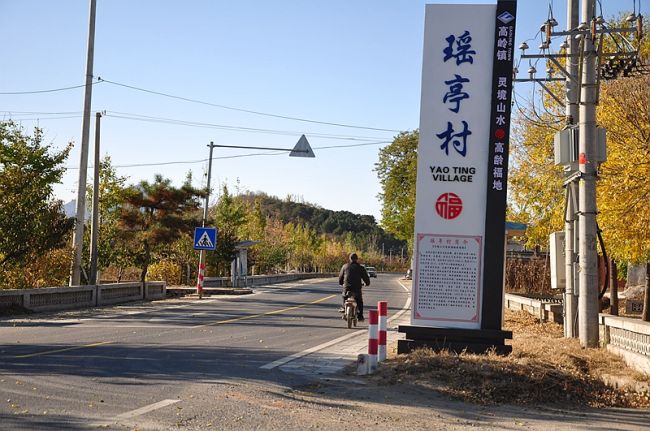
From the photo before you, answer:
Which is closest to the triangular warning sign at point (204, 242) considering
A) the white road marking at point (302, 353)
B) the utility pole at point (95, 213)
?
the utility pole at point (95, 213)

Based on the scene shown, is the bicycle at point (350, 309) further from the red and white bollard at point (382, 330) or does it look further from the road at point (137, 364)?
the red and white bollard at point (382, 330)

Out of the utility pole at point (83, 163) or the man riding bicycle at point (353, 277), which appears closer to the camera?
the man riding bicycle at point (353, 277)

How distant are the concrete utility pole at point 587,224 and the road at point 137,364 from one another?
199 inches

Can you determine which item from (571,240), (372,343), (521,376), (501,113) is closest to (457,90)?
(501,113)

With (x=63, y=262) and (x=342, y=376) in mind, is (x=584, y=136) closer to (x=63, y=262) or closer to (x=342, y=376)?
(x=342, y=376)

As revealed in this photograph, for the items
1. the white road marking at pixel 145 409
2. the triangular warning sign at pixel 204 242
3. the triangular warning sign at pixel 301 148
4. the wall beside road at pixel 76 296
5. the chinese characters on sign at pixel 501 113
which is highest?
the triangular warning sign at pixel 301 148

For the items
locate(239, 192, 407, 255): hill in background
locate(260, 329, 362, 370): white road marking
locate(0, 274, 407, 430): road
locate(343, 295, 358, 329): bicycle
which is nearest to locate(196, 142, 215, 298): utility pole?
locate(0, 274, 407, 430): road

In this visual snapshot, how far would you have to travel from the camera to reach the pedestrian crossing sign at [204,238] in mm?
32031

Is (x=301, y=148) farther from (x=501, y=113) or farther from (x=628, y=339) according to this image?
(x=628, y=339)

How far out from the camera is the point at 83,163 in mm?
25828

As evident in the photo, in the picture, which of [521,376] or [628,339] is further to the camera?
[628,339]

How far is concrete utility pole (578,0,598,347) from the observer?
12898 millimetres

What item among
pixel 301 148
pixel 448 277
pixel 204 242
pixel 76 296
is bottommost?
pixel 76 296

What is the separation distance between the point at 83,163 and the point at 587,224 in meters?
18.2
